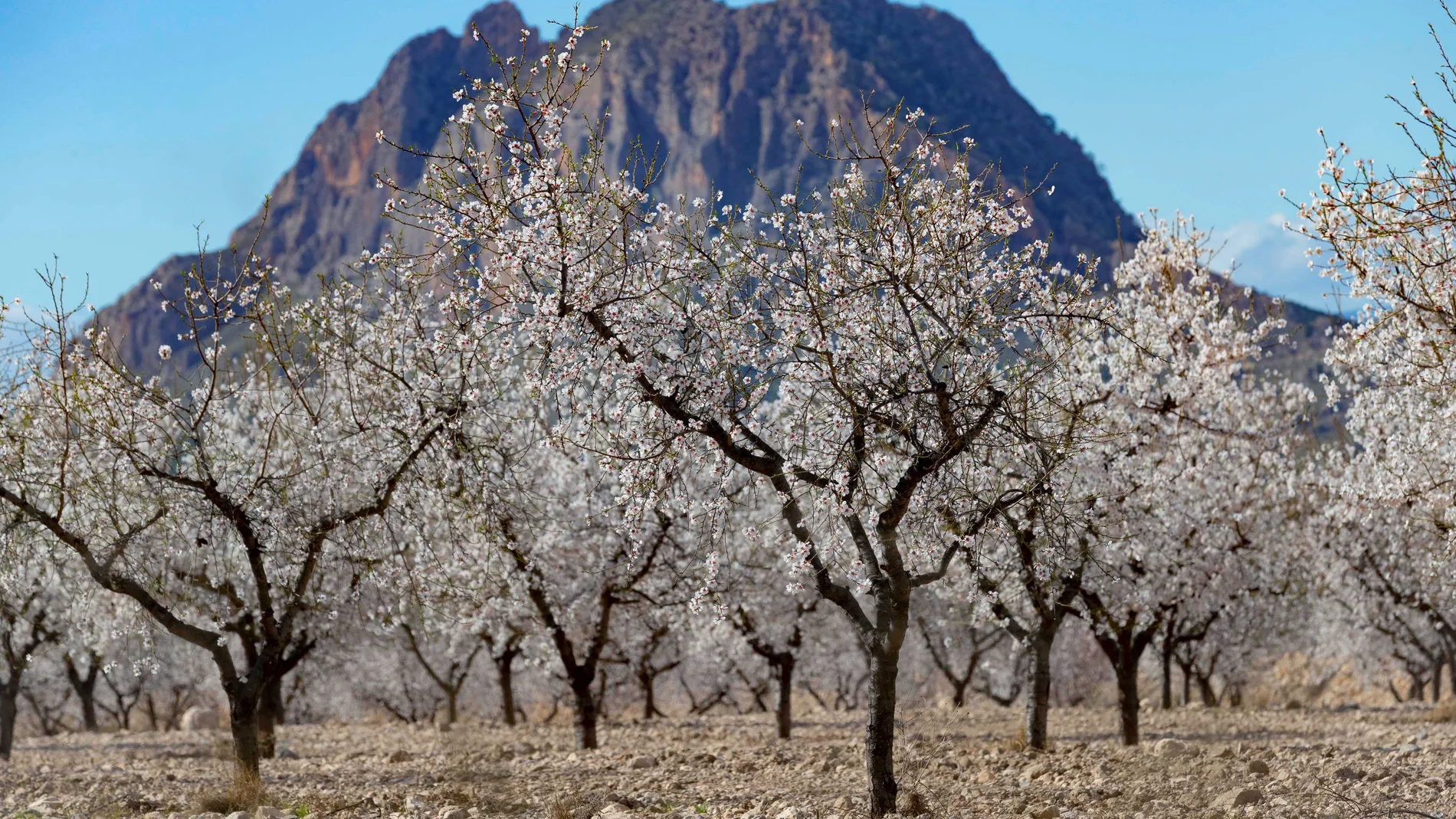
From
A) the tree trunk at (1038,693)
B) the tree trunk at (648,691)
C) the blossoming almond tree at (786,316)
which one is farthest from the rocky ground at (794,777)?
the tree trunk at (648,691)

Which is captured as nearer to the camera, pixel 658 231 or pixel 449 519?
pixel 658 231

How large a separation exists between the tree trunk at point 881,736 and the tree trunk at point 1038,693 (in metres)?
7.30

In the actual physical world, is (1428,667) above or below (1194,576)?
below

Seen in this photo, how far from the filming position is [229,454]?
14.6m

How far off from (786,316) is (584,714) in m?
12.4

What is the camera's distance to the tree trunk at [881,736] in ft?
30.1

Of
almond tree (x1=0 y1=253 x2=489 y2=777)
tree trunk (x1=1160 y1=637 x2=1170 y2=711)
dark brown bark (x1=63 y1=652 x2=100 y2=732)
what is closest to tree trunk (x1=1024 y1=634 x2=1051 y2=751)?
almond tree (x1=0 y1=253 x2=489 y2=777)

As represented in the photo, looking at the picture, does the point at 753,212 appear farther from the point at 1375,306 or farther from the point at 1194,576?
the point at 1194,576

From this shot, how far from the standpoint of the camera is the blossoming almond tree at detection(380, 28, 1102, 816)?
8.80 m

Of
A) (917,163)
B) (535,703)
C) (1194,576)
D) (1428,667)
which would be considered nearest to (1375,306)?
(1194,576)

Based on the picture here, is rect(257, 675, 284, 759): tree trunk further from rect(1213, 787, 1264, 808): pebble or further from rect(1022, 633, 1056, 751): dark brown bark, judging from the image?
rect(1213, 787, 1264, 808): pebble

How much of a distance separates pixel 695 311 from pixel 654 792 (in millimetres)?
5257

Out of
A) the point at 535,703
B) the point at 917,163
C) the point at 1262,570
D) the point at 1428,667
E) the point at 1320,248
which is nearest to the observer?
the point at 917,163

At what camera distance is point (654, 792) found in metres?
11.4
